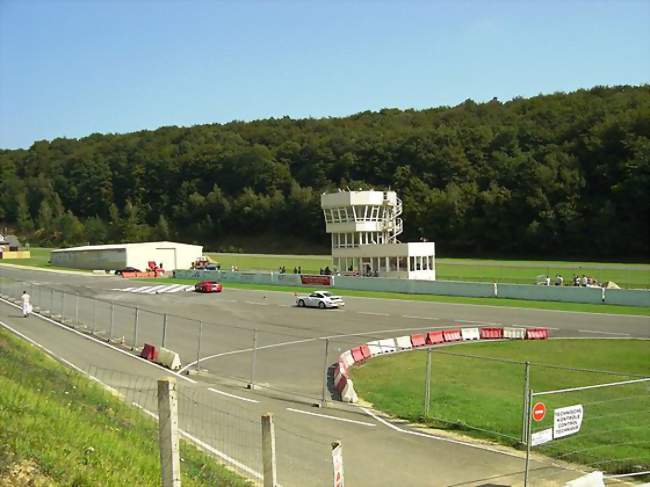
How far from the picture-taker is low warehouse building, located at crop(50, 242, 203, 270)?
8838 cm

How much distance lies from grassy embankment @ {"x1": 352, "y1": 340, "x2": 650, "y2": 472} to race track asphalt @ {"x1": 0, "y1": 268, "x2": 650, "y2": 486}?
1176 mm

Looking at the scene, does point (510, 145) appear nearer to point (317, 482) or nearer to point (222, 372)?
point (222, 372)

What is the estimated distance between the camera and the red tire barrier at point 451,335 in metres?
30.5

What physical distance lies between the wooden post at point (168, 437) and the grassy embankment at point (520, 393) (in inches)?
309

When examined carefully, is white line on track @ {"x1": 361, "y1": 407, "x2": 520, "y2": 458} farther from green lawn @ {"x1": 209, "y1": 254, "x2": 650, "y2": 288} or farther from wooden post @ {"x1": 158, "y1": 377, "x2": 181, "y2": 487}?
green lawn @ {"x1": 209, "y1": 254, "x2": 650, "y2": 288}

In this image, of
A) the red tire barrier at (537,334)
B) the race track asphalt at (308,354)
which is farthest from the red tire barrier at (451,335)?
the red tire barrier at (537,334)

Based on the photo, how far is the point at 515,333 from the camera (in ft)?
104

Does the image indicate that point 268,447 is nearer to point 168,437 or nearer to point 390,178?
point 168,437

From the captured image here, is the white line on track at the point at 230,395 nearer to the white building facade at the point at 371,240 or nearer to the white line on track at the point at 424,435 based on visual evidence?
the white line on track at the point at 424,435

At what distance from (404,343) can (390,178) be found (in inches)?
4445

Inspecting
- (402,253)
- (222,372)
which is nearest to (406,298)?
(402,253)

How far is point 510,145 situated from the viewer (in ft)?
398

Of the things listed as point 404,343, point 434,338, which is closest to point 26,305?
point 404,343

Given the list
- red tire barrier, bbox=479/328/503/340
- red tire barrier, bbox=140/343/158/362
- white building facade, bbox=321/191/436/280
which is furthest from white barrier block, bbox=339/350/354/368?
white building facade, bbox=321/191/436/280
